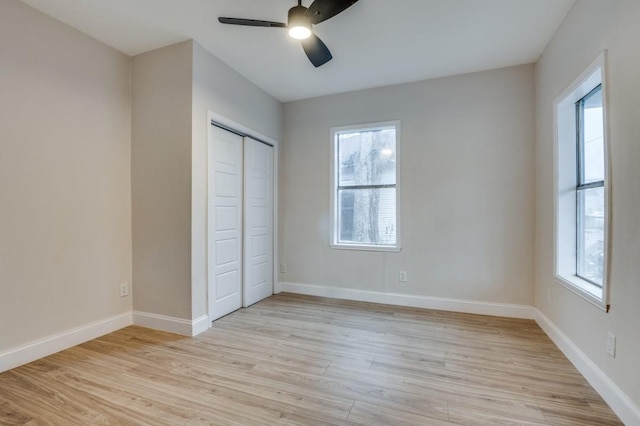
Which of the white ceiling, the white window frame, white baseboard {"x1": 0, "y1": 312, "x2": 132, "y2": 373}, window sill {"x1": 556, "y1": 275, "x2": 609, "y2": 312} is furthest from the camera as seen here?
the white window frame

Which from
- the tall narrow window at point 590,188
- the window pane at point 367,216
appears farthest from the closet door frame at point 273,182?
the tall narrow window at point 590,188

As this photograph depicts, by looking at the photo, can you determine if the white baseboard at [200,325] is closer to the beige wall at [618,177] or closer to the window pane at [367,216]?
the window pane at [367,216]

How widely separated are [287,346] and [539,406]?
1810mm

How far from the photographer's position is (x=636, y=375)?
1584 millimetres

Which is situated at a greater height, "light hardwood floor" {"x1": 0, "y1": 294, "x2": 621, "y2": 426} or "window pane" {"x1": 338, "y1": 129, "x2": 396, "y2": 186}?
"window pane" {"x1": 338, "y1": 129, "x2": 396, "y2": 186}

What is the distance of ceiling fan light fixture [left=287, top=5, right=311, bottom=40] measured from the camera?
6.39 ft

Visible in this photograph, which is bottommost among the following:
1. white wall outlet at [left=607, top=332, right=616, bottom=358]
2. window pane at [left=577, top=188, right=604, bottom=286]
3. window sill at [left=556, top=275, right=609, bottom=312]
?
white wall outlet at [left=607, top=332, right=616, bottom=358]

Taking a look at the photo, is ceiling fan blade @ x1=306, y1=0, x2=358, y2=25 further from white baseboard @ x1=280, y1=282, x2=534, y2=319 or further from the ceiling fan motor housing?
white baseboard @ x1=280, y1=282, x2=534, y2=319

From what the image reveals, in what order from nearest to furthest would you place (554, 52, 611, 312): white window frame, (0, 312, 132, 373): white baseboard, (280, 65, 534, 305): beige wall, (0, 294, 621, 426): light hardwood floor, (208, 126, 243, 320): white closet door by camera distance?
(0, 294, 621, 426): light hardwood floor, (0, 312, 132, 373): white baseboard, (554, 52, 611, 312): white window frame, (208, 126, 243, 320): white closet door, (280, 65, 534, 305): beige wall

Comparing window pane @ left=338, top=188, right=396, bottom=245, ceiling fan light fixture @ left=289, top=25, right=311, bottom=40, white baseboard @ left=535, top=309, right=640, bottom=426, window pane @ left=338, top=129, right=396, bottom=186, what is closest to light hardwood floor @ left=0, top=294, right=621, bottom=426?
white baseboard @ left=535, top=309, right=640, bottom=426

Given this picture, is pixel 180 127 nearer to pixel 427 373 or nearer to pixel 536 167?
pixel 427 373

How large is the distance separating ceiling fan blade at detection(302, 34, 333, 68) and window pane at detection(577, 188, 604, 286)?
91.8 inches

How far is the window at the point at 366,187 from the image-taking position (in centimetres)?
389

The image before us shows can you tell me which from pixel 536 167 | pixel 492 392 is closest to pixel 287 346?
pixel 492 392
